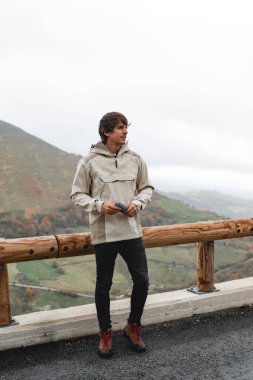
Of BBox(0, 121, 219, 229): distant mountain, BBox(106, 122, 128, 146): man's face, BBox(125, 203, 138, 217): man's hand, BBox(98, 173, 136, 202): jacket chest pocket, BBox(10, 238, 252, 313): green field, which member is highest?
BBox(106, 122, 128, 146): man's face

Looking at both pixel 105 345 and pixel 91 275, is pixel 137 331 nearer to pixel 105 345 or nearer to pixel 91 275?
pixel 105 345

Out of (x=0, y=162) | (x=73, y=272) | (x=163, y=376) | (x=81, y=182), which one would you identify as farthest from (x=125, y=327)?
(x=0, y=162)

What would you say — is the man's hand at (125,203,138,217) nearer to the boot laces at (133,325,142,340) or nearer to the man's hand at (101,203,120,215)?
the man's hand at (101,203,120,215)

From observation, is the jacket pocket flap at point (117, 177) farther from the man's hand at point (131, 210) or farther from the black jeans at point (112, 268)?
the black jeans at point (112, 268)

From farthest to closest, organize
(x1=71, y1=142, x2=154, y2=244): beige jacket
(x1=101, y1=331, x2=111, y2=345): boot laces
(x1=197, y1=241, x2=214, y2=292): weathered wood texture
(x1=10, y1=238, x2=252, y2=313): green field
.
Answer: (x1=10, y1=238, x2=252, y2=313): green field → (x1=197, y1=241, x2=214, y2=292): weathered wood texture → (x1=101, y1=331, x2=111, y2=345): boot laces → (x1=71, y1=142, x2=154, y2=244): beige jacket

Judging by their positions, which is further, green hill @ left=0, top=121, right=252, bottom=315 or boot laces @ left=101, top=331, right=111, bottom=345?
green hill @ left=0, top=121, right=252, bottom=315

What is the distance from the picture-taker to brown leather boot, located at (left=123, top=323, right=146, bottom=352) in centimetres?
366

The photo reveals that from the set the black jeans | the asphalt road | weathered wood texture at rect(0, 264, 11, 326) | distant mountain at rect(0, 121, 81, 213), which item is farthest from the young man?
distant mountain at rect(0, 121, 81, 213)

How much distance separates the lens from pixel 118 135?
11.6ft

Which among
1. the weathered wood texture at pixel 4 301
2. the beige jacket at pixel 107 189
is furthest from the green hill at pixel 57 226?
the beige jacket at pixel 107 189

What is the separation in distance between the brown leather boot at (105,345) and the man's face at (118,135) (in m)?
1.49

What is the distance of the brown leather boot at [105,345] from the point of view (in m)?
3.55

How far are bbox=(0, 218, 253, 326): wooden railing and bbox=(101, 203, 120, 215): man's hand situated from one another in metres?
0.70

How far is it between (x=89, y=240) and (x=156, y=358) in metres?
1.10
